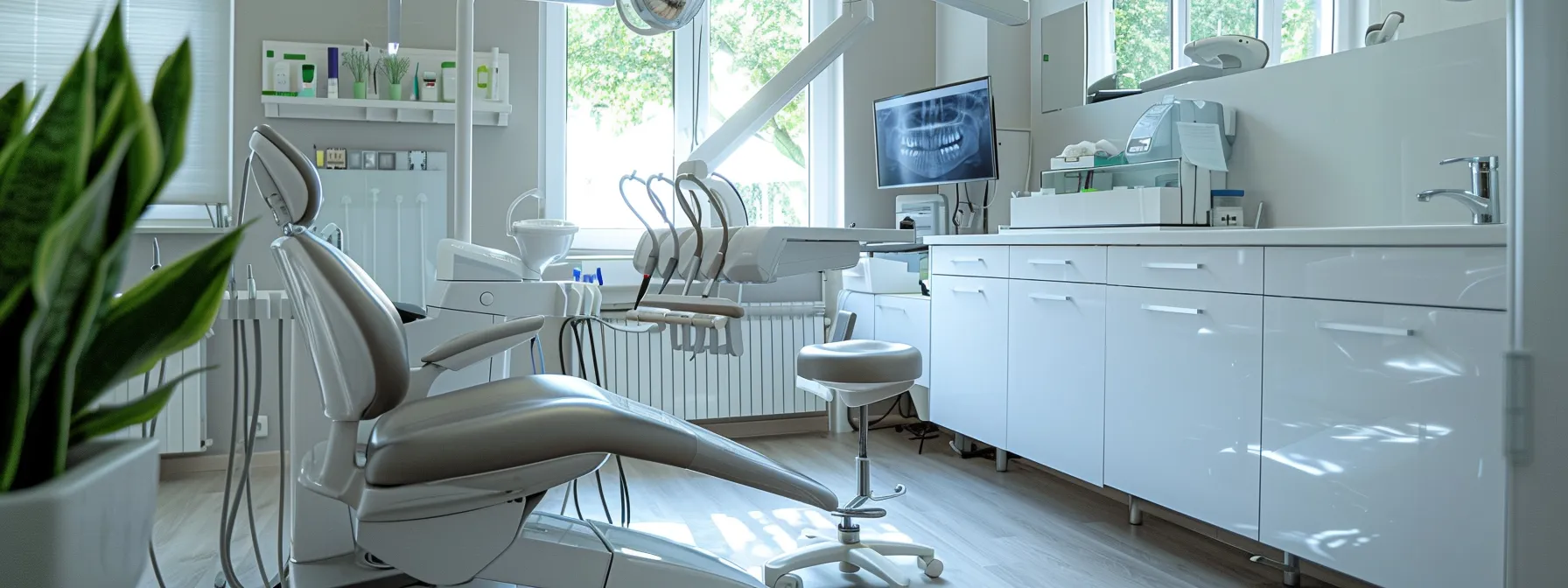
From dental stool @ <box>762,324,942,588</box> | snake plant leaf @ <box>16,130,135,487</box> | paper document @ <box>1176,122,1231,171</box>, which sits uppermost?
paper document @ <box>1176,122,1231,171</box>

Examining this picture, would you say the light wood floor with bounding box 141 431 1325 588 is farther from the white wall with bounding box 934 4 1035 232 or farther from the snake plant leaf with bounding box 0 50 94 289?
the snake plant leaf with bounding box 0 50 94 289

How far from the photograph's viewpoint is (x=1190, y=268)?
2.58 metres

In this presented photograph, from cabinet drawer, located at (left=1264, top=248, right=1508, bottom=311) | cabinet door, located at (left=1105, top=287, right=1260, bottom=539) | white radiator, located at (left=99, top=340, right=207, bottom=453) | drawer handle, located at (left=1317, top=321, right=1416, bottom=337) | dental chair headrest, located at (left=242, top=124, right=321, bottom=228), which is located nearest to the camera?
dental chair headrest, located at (left=242, top=124, right=321, bottom=228)

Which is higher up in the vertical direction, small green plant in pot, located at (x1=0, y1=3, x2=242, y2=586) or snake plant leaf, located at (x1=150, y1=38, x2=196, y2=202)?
snake plant leaf, located at (x1=150, y1=38, x2=196, y2=202)

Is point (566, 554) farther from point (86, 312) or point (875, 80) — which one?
point (875, 80)

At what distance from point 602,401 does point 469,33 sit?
3.96 feet

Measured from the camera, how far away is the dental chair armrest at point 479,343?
1.78 meters

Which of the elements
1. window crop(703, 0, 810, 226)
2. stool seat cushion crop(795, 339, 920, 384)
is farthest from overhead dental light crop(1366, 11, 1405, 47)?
window crop(703, 0, 810, 226)

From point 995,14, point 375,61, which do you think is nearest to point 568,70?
point 375,61

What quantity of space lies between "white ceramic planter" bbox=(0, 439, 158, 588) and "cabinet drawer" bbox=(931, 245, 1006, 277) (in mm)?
3162

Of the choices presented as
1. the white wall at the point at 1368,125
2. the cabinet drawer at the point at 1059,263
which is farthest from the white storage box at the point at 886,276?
the white wall at the point at 1368,125

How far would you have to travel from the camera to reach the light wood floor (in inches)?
101

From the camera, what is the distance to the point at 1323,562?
7.25ft

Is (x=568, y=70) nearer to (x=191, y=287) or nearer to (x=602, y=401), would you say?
(x=602, y=401)
